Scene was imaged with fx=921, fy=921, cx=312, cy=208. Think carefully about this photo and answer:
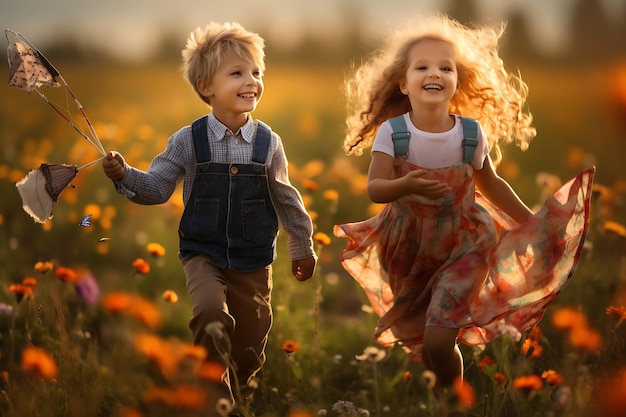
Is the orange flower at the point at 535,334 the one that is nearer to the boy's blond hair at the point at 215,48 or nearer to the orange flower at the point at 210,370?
the orange flower at the point at 210,370

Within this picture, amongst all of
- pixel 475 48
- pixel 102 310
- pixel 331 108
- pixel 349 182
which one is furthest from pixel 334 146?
pixel 475 48

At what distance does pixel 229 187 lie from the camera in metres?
3.34

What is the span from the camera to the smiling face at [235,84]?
3328 millimetres

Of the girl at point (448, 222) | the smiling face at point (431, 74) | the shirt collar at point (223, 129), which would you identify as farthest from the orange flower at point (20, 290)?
the smiling face at point (431, 74)

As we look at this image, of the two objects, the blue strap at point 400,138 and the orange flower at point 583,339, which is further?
the blue strap at point 400,138

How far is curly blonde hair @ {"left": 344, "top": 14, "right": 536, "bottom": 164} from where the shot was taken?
3502 mm

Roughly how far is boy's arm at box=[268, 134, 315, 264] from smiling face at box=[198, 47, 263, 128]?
0.22 m

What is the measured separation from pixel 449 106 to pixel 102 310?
1.94 meters

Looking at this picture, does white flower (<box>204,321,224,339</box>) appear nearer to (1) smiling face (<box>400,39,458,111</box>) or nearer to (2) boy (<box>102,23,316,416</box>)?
(2) boy (<box>102,23,316,416</box>)

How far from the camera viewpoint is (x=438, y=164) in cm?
331

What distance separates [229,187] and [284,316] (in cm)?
97

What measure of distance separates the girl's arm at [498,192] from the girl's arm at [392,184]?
34 cm

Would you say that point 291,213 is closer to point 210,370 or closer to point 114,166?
point 114,166

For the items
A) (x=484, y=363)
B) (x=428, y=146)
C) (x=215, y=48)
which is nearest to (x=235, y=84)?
(x=215, y=48)
